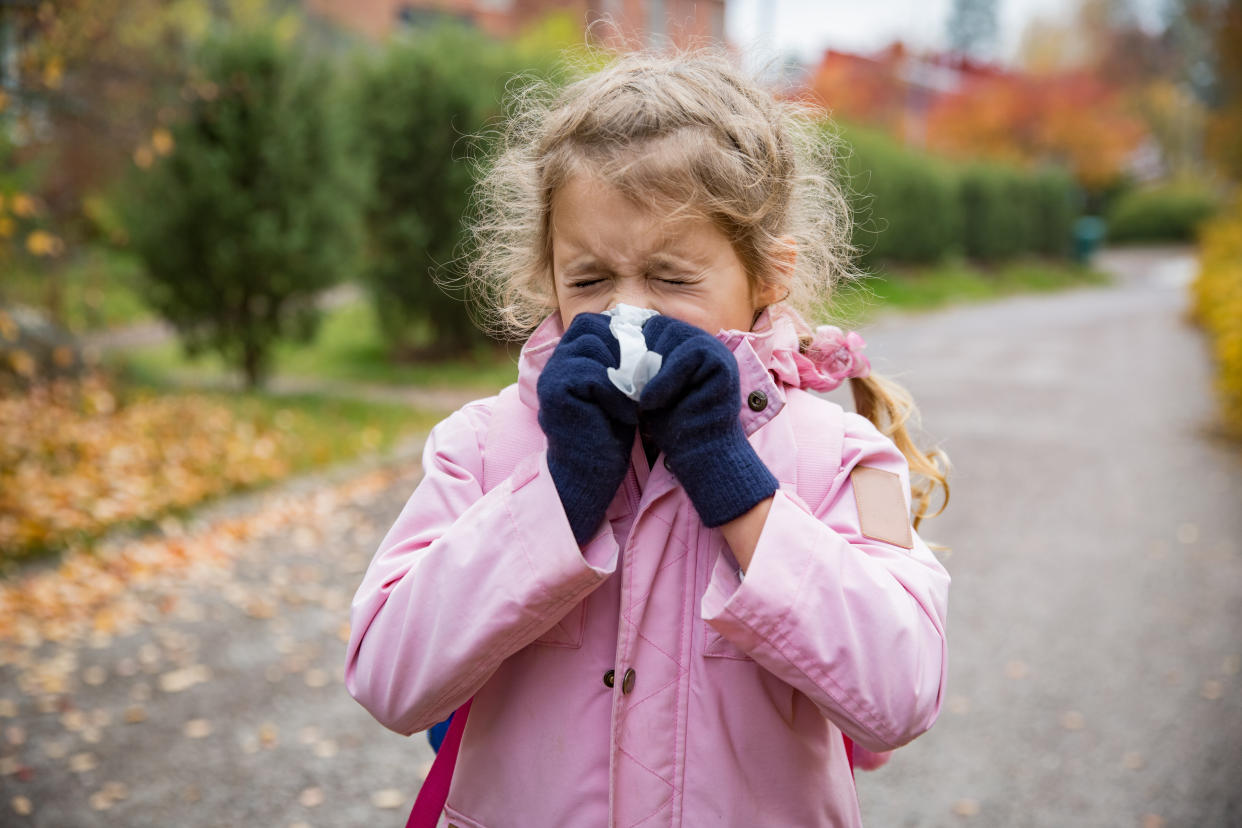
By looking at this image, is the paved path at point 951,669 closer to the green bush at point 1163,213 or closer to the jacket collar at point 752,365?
the jacket collar at point 752,365

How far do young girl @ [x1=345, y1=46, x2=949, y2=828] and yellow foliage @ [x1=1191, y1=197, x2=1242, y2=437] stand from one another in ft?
28.3

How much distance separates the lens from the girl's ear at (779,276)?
5.71ft

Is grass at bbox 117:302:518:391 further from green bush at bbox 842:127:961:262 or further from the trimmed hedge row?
green bush at bbox 842:127:961:262

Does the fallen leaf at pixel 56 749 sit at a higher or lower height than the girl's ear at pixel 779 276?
lower

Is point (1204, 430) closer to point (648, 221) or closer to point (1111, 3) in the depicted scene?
point (648, 221)

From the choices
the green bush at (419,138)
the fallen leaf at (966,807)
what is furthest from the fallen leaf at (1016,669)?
the green bush at (419,138)

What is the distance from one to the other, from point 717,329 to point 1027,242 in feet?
101

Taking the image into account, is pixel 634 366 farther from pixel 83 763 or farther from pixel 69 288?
pixel 69 288

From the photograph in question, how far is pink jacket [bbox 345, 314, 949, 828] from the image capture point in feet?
4.75

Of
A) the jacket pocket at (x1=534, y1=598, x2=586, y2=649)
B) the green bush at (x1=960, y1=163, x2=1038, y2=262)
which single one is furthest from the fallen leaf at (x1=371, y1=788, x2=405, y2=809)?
the green bush at (x1=960, y1=163, x2=1038, y2=262)

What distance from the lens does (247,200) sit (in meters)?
9.92

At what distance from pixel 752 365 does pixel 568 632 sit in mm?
481

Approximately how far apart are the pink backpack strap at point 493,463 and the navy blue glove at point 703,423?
24 cm

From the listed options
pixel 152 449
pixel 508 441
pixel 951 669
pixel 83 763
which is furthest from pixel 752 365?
pixel 152 449
